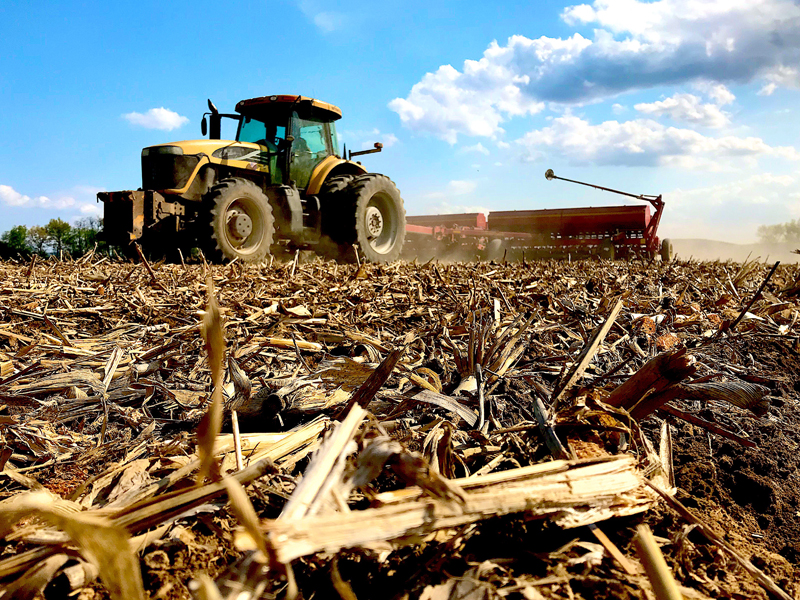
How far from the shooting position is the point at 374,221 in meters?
9.22

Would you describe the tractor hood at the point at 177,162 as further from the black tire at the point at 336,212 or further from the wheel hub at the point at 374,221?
the wheel hub at the point at 374,221

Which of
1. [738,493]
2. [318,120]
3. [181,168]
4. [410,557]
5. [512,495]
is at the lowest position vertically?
[738,493]

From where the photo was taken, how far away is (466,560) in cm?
72

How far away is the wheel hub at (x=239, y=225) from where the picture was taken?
726 cm

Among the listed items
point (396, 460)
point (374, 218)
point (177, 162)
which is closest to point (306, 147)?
point (374, 218)

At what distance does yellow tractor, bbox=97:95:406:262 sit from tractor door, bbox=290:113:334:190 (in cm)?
2

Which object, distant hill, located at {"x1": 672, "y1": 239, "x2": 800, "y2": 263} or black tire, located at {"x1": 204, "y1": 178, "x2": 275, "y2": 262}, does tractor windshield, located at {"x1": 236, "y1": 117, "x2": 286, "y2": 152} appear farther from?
distant hill, located at {"x1": 672, "y1": 239, "x2": 800, "y2": 263}

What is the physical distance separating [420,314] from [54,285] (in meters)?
2.43

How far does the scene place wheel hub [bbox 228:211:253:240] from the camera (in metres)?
7.26

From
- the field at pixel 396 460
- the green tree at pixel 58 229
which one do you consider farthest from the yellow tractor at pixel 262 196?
the green tree at pixel 58 229

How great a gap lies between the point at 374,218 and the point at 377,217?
59mm

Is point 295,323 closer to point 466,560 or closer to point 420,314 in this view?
point 420,314

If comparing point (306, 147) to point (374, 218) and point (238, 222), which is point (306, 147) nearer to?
point (374, 218)

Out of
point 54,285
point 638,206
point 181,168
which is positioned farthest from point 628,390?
point 638,206
